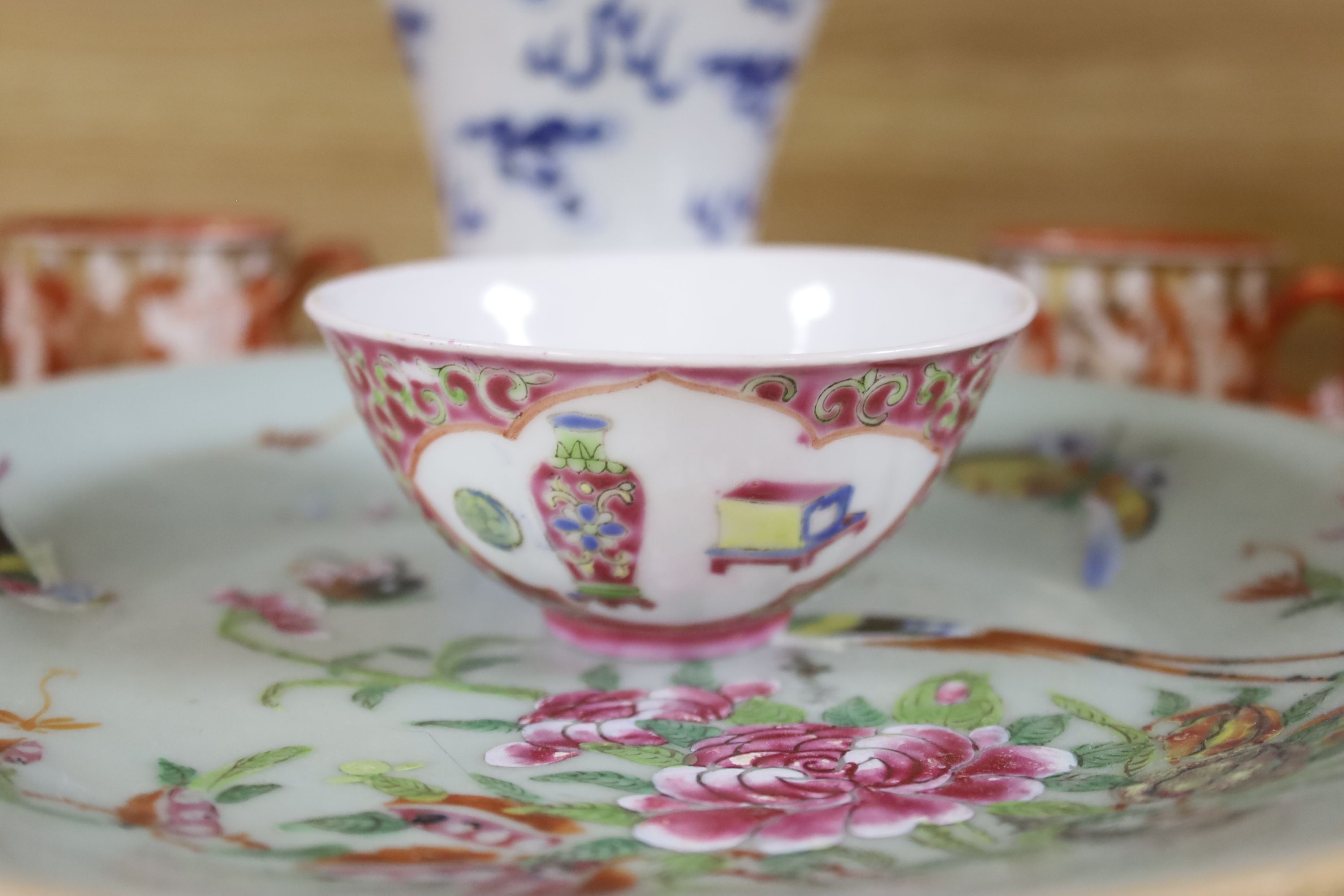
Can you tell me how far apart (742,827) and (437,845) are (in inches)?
2.0

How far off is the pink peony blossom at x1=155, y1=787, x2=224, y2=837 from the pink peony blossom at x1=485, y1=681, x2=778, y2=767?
0.05 m

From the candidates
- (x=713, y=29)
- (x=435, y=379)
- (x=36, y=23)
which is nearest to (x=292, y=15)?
(x=36, y=23)

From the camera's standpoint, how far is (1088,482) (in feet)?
1.28

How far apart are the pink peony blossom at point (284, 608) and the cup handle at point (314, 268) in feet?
0.84

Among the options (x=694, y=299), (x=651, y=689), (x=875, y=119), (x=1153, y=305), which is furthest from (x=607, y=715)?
(x=875, y=119)

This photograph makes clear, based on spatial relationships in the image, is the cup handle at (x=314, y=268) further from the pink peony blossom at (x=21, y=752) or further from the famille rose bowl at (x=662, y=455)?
the pink peony blossom at (x=21, y=752)

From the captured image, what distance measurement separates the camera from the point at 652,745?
9.3 inches

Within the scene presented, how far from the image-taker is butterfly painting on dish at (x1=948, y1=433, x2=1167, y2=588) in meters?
0.36

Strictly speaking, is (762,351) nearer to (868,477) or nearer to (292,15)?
(868,477)

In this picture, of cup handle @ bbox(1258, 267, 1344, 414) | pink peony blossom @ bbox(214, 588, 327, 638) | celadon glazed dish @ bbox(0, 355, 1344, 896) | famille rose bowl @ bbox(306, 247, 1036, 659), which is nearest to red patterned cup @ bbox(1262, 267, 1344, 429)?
cup handle @ bbox(1258, 267, 1344, 414)

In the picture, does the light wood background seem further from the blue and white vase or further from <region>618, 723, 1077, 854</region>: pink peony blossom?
<region>618, 723, 1077, 854</region>: pink peony blossom

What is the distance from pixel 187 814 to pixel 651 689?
11 centimetres

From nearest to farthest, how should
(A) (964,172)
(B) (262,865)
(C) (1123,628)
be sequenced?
(B) (262,865)
(C) (1123,628)
(A) (964,172)

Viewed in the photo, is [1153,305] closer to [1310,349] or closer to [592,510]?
[1310,349]
